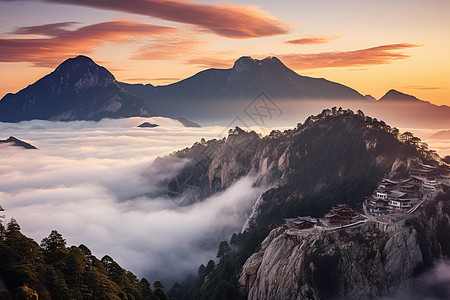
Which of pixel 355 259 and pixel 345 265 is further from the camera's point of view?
pixel 355 259

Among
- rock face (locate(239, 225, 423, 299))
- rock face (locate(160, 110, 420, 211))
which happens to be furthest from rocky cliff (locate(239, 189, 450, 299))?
rock face (locate(160, 110, 420, 211))

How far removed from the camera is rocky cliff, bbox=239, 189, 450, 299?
73688 millimetres

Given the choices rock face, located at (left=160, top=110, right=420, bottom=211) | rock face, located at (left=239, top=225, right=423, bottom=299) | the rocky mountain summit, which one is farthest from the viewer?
rock face, located at (left=160, top=110, right=420, bottom=211)

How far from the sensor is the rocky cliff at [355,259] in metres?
73.7

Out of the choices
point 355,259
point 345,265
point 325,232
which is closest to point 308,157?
point 325,232

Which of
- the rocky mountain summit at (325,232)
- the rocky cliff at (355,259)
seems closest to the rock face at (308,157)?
the rocky mountain summit at (325,232)

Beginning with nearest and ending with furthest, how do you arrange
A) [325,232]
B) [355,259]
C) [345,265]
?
[345,265] → [355,259] → [325,232]

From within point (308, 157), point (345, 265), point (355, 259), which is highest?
point (308, 157)

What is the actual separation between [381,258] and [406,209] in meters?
12.1

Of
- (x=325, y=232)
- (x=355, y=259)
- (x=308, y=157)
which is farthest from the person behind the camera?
(x=308, y=157)

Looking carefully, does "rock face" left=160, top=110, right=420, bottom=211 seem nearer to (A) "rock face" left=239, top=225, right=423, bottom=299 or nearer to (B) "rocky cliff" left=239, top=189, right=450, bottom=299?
(B) "rocky cliff" left=239, top=189, right=450, bottom=299

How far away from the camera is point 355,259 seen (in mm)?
75875

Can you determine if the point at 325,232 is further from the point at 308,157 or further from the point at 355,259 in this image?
the point at 308,157

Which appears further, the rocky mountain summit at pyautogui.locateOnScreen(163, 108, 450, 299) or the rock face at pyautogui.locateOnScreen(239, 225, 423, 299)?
the rocky mountain summit at pyautogui.locateOnScreen(163, 108, 450, 299)
